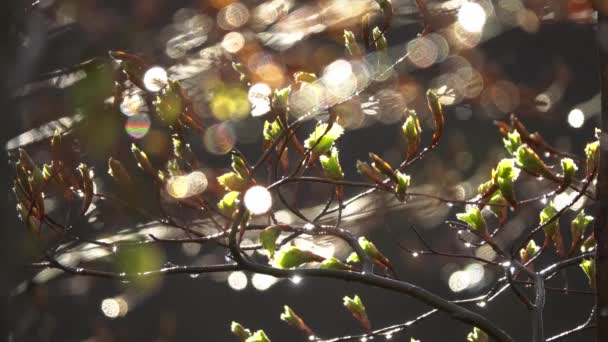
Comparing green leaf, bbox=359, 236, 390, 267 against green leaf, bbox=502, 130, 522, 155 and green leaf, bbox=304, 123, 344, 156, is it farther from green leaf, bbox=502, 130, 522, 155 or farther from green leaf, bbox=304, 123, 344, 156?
green leaf, bbox=502, 130, 522, 155

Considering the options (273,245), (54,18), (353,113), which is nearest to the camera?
(273,245)

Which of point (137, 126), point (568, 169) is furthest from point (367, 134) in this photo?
point (568, 169)

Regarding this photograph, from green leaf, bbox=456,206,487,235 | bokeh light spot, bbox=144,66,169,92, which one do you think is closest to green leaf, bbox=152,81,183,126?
bokeh light spot, bbox=144,66,169,92

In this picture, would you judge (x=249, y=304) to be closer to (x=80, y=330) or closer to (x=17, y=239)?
(x=80, y=330)

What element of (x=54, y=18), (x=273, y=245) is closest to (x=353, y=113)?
(x=273, y=245)

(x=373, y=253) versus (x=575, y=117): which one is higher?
(x=373, y=253)

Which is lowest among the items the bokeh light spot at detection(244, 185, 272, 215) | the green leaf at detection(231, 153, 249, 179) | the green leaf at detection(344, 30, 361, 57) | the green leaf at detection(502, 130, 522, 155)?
the green leaf at detection(502, 130, 522, 155)

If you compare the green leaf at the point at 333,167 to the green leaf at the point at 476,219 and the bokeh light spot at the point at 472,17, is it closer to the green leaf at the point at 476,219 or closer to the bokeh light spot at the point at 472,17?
the green leaf at the point at 476,219

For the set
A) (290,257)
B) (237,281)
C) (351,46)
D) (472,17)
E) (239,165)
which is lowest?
(237,281)

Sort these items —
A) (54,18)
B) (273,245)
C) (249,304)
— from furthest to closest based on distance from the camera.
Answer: (249,304)
(54,18)
(273,245)

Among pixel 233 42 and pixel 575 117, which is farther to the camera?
pixel 575 117

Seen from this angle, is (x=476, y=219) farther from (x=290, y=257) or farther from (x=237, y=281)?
(x=237, y=281)
